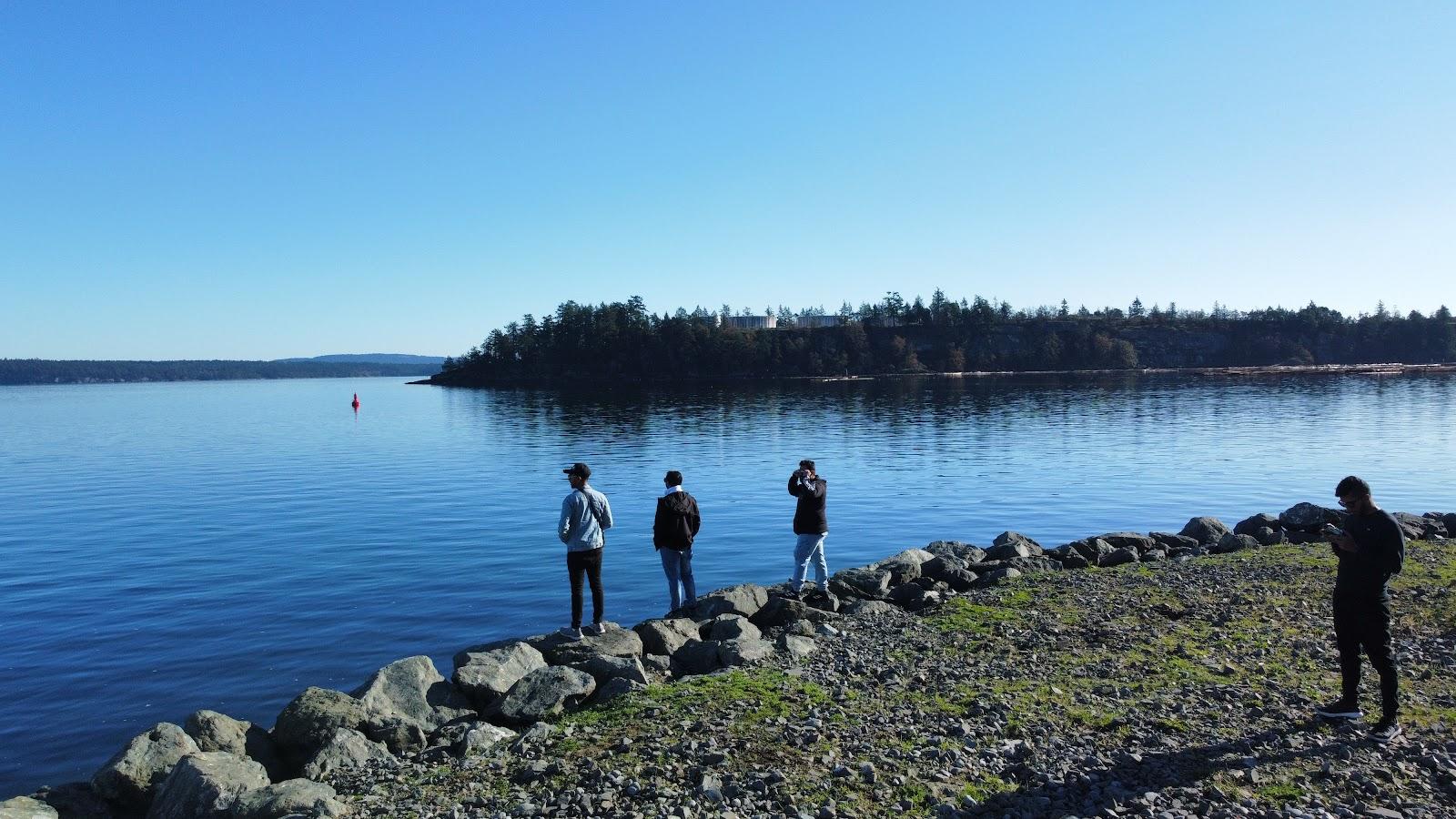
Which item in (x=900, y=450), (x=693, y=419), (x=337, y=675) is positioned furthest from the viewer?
(x=693, y=419)

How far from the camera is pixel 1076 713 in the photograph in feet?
35.6

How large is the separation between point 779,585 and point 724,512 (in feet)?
41.6

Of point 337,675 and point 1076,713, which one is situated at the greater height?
point 1076,713

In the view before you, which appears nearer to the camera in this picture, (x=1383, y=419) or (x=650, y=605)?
(x=650, y=605)

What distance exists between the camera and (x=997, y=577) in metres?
20.5

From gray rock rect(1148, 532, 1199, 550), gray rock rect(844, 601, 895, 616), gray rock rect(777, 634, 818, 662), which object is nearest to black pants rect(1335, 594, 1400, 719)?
gray rock rect(777, 634, 818, 662)

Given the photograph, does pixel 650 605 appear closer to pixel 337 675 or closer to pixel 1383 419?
pixel 337 675

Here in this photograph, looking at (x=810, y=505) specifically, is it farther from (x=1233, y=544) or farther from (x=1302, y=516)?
(x=1302, y=516)

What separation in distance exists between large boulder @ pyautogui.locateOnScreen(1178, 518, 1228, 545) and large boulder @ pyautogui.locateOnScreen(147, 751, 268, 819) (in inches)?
963

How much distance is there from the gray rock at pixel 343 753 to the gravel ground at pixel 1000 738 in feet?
1.07

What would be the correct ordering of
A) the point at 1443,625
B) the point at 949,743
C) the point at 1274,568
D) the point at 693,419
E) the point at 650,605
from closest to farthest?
the point at 949,743
the point at 1443,625
the point at 1274,568
the point at 650,605
the point at 693,419

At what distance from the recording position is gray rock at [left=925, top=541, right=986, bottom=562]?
23.4 m

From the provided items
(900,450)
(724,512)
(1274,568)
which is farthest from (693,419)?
(1274,568)

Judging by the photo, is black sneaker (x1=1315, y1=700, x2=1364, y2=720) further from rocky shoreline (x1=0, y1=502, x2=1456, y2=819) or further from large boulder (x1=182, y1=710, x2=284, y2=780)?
large boulder (x1=182, y1=710, x2=284, y2=780)
